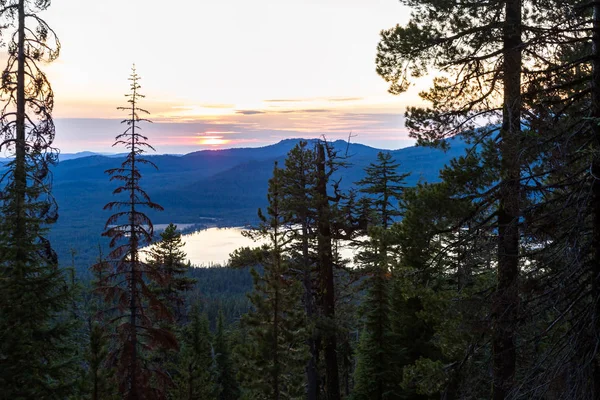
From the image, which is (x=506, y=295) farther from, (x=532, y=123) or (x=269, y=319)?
(x=269, y=319)

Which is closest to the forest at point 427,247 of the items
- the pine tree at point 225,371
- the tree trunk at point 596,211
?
the tree trunk at point 596,211

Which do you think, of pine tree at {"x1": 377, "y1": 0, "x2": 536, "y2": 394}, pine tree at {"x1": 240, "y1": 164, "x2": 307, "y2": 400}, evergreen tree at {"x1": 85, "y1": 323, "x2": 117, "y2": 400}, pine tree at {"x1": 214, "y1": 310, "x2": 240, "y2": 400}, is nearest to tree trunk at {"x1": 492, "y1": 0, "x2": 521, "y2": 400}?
pine tree at {"x1": 377, "y1": 0, "x2": 536, "y2": 394}

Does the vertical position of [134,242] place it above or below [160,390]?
above

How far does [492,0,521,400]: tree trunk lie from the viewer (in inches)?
301

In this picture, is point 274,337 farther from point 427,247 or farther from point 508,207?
point 508,207

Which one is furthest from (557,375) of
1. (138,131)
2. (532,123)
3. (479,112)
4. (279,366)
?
(138,131)

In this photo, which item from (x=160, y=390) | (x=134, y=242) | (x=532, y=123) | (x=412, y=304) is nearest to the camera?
(x=532, y=123)

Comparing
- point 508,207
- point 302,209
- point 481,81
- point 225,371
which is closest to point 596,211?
point 508,207

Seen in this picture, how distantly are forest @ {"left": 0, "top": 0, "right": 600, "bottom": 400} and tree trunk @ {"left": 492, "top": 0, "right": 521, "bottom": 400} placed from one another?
4cm

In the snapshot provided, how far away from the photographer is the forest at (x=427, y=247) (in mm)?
6562

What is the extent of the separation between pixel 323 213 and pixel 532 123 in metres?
9.31

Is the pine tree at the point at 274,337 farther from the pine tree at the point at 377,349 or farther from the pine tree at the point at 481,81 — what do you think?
the pine tree at the point at 481,81

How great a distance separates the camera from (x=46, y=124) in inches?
507

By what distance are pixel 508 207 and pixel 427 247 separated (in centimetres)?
397
